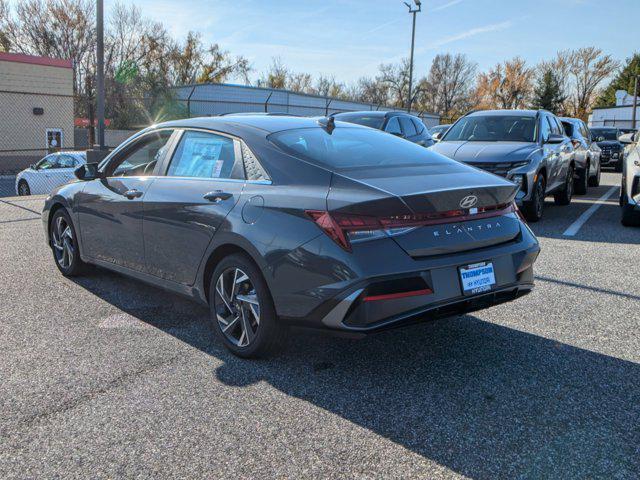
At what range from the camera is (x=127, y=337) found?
432 cm

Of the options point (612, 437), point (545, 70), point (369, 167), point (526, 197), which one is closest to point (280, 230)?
point (369, 167)

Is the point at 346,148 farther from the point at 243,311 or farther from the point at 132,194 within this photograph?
the point at 132,194

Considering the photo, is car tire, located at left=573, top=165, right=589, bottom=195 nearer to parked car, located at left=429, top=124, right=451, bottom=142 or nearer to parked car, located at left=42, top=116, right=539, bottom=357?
parked car, located at left=429, top=124, right=451, bottom=142

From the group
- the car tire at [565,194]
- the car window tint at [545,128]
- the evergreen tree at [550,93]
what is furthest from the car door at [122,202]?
the evergreen tree at [550,93]

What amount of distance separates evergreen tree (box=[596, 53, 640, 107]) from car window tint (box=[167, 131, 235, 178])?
92.0 m

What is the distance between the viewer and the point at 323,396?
11.1 ft

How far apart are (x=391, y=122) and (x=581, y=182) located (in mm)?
4815

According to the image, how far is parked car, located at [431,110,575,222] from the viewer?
911 cm

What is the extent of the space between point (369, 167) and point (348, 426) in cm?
162

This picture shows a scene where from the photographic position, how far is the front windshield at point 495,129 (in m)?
10.2

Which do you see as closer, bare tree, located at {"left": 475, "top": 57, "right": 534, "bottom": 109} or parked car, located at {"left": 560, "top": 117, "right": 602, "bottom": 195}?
parked car, located at {"left": 560, "top": 117, "right": 602, "bottom": 195}

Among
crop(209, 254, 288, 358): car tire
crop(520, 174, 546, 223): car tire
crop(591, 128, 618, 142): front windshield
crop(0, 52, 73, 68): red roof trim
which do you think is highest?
crop(0, 52, 73, 68): red roof trim

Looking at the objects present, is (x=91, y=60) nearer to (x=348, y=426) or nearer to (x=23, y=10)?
(x=23, y=10)

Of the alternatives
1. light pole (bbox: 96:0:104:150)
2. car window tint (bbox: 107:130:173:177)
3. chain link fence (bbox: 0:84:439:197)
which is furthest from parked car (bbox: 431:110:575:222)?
chain link fence (bbox: 0:84:439:197)
